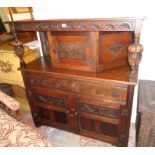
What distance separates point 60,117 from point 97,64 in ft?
2.65

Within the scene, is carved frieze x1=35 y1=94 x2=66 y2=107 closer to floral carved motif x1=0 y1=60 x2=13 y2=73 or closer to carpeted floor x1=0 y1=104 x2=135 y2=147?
carpeted floor x1=0 y1=104 x2=135 y2=147

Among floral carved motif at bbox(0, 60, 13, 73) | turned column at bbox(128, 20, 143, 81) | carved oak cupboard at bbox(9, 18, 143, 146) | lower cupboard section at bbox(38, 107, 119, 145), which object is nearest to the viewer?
turned column at bbox(128, 20, 143, 81)

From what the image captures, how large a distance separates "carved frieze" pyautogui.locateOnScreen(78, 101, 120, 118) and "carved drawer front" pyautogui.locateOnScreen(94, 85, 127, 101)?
0.48 feet

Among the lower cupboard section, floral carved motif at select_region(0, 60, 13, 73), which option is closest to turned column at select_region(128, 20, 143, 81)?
the lower cupboard section

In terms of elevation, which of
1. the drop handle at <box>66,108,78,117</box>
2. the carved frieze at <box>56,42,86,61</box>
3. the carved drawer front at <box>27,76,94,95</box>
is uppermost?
the carved frieze at <box>56,42,86,61</box>

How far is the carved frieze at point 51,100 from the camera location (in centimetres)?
161

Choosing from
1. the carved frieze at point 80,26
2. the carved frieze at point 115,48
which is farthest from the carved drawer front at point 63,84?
the carved frieze at point 80,26

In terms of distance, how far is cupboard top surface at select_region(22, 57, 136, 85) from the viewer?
124 centimetres

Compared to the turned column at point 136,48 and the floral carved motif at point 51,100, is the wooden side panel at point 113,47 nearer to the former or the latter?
Result: the turned column at point 136,48

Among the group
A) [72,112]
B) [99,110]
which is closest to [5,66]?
[72,112]

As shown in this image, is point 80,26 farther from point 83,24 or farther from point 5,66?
point 5,66

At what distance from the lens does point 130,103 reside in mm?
1265

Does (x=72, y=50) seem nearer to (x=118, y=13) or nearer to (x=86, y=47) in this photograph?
(x=86, y=47)

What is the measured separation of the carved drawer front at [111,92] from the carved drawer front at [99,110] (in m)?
0.13
